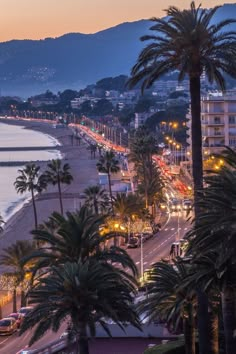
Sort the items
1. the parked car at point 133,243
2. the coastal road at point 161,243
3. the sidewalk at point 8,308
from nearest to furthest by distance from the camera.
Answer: the sidewalk at point 8,308, the coastal road at point 161,243, the parked car at point 133,243

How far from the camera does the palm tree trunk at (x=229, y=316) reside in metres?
15.0

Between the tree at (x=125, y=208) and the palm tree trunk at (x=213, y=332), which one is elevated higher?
the palm tree trunk at (x=213, y=332)

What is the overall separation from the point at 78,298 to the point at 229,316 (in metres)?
3.21

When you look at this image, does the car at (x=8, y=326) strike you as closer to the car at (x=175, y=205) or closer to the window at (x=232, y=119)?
the car at (x=175, y=205)

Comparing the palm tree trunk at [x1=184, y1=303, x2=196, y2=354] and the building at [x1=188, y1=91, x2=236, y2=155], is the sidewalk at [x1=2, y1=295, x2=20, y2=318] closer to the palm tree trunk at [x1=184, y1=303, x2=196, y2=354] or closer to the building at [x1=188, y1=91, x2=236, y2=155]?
the palm tree trunk at [x1=184, y1=303, x2=196, y2=354]

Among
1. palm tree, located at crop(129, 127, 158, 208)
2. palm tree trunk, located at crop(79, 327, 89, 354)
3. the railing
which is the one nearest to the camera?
palm tree trunk, located at crop(79, 327, 89, 354)

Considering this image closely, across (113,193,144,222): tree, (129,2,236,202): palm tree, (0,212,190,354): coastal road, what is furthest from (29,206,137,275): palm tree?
(113,193,144,222): tree

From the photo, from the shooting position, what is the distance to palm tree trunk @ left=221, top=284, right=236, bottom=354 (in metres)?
15.0

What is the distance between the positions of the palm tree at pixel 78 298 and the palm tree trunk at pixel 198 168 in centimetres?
185

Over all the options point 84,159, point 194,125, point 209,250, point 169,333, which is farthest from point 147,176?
point 84,159

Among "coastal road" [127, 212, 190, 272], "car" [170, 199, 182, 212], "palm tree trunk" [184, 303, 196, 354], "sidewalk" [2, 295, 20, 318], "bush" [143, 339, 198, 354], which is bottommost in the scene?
"sidewalk" [2, 295, 20, 318]

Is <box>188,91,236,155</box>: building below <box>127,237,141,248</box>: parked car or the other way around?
the other way around

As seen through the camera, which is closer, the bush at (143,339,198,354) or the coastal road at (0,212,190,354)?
the bush at (143,339,198,354)

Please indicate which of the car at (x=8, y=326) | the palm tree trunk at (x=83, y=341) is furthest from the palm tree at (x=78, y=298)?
the car at (x=8, y=326)
